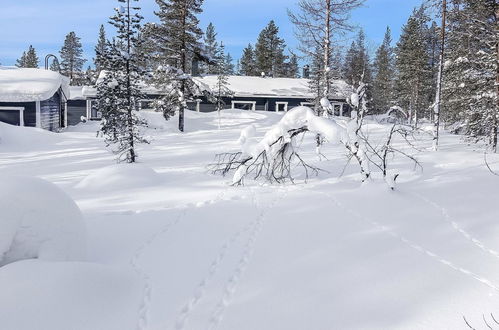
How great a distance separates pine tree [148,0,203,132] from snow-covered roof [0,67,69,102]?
7.03 meters

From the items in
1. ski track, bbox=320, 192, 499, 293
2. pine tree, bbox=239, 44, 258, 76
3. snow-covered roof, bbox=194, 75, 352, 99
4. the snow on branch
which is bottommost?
ski track, bbox=320, 192, 499, 293

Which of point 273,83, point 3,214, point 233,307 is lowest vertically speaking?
point 233,307

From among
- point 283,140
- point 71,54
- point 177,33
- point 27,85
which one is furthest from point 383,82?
point 71,54

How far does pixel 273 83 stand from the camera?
38.6 meters

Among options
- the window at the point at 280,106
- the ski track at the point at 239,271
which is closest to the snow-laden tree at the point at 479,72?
the ski track at the point at 239,271

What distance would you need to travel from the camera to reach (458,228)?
20.9ft

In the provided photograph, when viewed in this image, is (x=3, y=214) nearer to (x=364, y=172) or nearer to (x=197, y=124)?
(x=364, y=172)

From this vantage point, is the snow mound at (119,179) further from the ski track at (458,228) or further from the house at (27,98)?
the house at (27,98)

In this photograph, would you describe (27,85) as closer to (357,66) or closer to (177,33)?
(177,33)

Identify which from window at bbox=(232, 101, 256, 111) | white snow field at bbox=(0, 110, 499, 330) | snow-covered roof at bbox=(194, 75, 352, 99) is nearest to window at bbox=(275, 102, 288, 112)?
snow-covered roof at bbox=(194, 75, 352, 99)

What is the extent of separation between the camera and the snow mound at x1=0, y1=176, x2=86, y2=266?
3.98m

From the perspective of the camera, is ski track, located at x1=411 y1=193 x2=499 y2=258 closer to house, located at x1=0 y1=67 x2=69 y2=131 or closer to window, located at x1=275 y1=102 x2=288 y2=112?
house, located at x1=0 y1=67 x2=69 y2=131

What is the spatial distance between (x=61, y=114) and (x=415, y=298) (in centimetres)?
3075

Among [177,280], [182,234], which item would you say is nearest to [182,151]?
[182,234]
